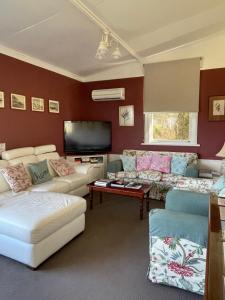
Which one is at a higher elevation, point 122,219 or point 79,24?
point 79,24

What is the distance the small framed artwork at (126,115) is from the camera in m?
5.22

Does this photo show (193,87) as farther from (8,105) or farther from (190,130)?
(8,105)

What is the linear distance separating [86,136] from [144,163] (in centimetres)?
146

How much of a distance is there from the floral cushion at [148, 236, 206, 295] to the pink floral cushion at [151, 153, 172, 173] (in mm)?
2691

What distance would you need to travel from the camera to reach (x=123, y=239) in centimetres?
272

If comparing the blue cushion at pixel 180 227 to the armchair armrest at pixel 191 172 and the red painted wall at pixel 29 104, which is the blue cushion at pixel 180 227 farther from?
the red painted wall at pixel 29 104

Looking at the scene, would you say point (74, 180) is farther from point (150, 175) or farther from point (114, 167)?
point (150, 175)

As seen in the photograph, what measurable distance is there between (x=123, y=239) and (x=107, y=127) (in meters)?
3.10

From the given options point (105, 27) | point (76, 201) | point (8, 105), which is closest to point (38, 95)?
point (8, 105)

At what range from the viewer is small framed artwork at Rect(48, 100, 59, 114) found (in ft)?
15.5

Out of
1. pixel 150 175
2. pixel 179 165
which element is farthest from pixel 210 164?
pixel 150 175

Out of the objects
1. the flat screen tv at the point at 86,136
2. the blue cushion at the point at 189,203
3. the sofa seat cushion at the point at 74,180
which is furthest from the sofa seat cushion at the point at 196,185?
the flat screen tv at the point at 86,136

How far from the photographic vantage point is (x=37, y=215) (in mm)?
2242

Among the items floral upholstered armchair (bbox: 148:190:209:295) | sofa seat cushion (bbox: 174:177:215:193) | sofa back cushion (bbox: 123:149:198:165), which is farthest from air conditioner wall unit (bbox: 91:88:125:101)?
floral upholstered armchair (bbox: 148:190:209:295)
